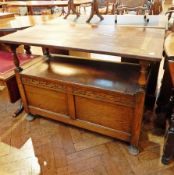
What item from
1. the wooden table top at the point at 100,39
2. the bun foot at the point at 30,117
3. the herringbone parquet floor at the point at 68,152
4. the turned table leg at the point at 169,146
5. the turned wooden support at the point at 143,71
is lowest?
the herringbone parquet floor at the point at 68,152

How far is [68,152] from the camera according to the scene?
150 cm

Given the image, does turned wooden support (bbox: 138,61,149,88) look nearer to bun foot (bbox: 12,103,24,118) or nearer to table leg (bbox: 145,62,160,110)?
table leg (bbox: 145,62,160,110)

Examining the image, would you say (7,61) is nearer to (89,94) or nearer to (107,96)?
(89,94)

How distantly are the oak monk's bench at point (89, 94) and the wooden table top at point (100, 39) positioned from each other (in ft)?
0.90

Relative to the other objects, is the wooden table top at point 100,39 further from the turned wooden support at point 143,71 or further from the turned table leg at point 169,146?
the turned table leg at point 169,146

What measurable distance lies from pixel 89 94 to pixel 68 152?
521 millimetres

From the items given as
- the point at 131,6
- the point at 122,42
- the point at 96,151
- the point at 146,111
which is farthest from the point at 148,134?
the point at 131,6

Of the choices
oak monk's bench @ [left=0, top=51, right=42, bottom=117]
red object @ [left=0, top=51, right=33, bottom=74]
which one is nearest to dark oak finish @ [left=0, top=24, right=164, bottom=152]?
oak monk's bench @ [left=0, top=51, right=42, bottom=117]

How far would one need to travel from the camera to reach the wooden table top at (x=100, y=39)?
1086 mm

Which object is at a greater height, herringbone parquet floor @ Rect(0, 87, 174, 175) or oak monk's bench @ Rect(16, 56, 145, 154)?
oak monk's bench @ Rect(16, 56, 145, 154)

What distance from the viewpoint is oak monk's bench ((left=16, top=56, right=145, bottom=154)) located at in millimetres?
1297

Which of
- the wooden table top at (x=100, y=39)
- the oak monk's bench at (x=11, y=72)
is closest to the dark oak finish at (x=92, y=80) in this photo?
the wooden table top at (x=100, y=39)

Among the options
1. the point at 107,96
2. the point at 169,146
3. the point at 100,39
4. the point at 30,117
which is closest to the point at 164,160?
the point at 169,146

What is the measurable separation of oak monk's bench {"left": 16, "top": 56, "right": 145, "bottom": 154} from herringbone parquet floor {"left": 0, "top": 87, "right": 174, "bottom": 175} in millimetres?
117
